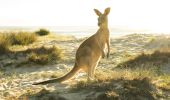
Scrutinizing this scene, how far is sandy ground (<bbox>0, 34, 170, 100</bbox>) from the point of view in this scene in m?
9.52

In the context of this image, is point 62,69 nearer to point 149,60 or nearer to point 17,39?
point 149,60

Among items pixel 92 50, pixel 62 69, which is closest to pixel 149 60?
pixel 62 69

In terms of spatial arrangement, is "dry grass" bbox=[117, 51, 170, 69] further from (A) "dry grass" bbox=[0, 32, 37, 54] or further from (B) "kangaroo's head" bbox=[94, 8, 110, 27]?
(A) "dry grass" bbox=[0, 32, 37, 54]

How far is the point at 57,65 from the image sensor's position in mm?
13164

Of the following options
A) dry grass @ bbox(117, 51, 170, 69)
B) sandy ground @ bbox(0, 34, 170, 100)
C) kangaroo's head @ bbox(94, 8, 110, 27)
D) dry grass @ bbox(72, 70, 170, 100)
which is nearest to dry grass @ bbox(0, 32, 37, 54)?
sandy ground @ bbox(0, 34, 170, 100)

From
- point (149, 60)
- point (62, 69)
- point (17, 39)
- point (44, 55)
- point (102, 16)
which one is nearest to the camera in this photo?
point (102, 16)

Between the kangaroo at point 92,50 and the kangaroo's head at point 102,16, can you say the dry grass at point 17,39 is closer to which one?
the kangaroo at point 92,50

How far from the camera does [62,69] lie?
12.6 m

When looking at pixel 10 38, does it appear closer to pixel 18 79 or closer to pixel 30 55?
pixel 30 55

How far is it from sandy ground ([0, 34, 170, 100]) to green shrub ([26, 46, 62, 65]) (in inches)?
8.7

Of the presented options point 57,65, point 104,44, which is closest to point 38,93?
point 104,44

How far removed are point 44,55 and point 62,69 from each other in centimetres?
112

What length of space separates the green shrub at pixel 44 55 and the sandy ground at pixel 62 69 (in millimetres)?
221

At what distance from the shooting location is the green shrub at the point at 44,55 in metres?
13.2
